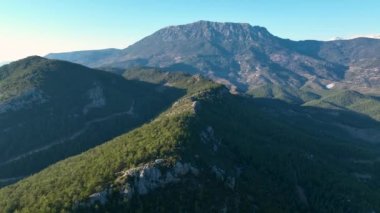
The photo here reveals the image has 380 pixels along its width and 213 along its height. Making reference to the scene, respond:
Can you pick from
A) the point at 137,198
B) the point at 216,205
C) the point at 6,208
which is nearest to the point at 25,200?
the point at 6,208

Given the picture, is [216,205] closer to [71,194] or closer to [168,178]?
[168,178]

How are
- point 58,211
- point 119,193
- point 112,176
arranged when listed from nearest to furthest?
1. point 58,211
2. point 119,193
3. point 112,176

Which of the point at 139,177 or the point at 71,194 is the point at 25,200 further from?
the point at 139,177

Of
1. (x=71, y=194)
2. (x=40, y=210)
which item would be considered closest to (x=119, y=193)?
(x=71, y=194)

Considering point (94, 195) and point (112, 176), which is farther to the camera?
point (112, 176)

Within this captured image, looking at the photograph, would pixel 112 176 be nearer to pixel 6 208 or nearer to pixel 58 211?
pixel 58 211

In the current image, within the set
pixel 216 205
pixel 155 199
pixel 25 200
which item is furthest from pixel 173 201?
pixel 25 200

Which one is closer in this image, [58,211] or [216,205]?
[58,211]

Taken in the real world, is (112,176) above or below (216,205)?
above

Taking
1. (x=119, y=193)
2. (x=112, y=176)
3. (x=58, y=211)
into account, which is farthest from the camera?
(x=112, y=176)
